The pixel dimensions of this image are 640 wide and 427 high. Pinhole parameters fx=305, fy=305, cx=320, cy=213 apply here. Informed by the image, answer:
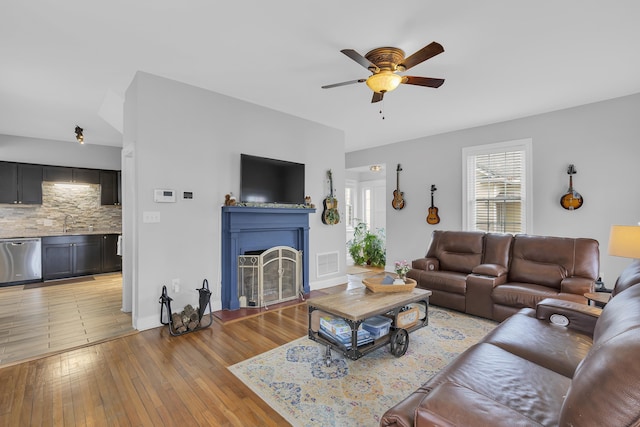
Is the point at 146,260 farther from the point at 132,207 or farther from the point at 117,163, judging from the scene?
the point at 117,163

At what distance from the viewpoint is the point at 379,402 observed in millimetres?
1985

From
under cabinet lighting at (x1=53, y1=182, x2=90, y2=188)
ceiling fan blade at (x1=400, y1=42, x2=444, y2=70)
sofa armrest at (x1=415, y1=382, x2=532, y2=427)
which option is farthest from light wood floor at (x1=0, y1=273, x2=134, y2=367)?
ceiling fan blade at (x1=400, y1=42, x2=444, y2=70)

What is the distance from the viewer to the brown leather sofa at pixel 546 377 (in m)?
0.80

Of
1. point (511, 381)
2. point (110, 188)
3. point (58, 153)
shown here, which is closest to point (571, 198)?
point (511, 381)

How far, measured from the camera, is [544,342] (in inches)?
72.9

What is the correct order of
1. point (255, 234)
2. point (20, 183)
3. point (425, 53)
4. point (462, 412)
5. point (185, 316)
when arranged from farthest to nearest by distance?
point (20, 183) < point (255, 234) < point (185, 316) < point (425, 53) < point (462, 412)

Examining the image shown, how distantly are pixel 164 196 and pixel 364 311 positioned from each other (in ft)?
7.92

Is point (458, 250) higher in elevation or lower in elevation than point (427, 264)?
higher

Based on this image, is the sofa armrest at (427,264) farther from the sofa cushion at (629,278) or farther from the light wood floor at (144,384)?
the sofa cushion at (629,278)

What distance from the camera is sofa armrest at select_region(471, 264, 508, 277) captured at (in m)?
3.50

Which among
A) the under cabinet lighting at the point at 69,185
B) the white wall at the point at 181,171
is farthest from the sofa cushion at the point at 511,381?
the under cabinet lighting at the point at 69,185

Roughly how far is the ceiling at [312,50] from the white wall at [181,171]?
24 centimetres

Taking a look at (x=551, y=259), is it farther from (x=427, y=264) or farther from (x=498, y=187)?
(x=498, y=187)

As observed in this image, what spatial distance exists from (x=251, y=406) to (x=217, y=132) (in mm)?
2972
